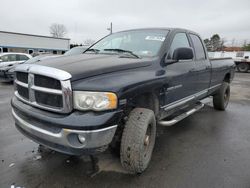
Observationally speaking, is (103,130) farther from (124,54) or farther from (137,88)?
(124,54)

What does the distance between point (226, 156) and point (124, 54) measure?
2.19m

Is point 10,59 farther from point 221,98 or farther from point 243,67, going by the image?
point 243,67

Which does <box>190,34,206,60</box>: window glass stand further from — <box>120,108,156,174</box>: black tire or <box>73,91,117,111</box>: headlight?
<box>73,91,117,111</box>: headlight

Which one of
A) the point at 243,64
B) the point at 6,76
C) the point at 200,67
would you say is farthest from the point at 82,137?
the point at 243,64

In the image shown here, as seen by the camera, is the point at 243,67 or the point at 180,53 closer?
the point at 180,53

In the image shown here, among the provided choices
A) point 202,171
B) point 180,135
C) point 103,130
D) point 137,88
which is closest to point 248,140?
point 180,135

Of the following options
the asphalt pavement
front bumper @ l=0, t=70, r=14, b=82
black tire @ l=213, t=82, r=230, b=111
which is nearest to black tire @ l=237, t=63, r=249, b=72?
black tire @ l=213, t=82, r=230, b=111

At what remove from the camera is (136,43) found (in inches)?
134

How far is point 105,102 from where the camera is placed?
6.78 feet

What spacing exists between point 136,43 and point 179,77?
2.93 ft

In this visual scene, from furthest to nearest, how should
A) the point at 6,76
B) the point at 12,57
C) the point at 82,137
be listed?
1. the point at 12,57
2. the point at 6,76
3. the point at 82,137

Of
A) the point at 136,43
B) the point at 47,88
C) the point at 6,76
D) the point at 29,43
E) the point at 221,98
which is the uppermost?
the point at 29,43

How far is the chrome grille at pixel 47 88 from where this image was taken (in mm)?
2033

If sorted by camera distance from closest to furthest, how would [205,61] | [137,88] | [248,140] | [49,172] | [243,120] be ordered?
[137,88] → [49,172] → [248,140] → [205,61] → [243,120]
